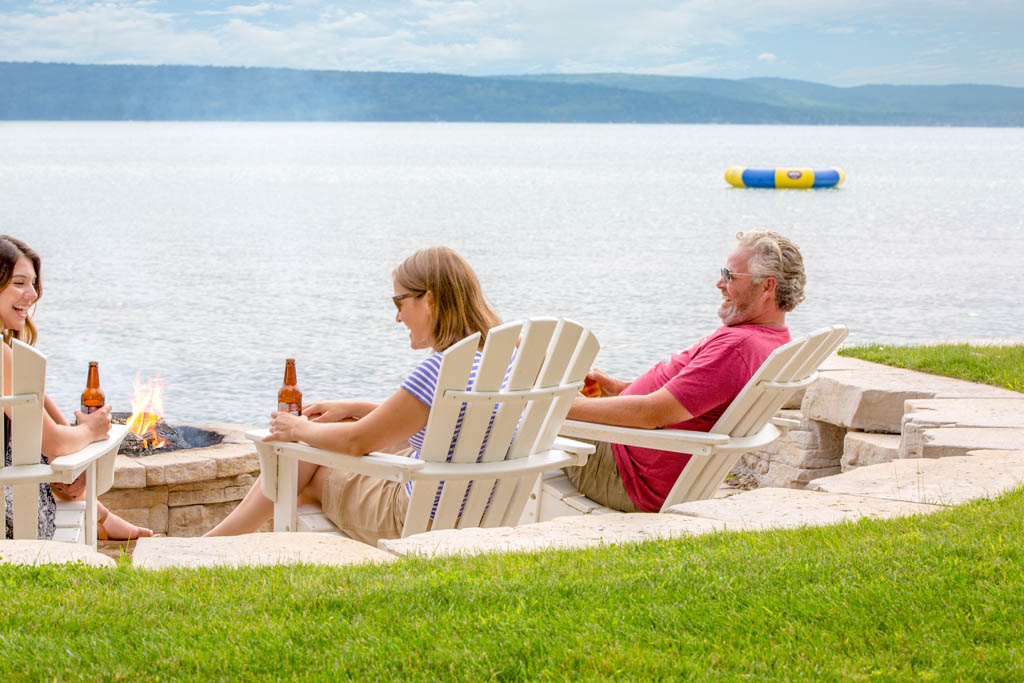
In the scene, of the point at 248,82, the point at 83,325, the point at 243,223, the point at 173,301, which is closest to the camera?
the point at 83,325

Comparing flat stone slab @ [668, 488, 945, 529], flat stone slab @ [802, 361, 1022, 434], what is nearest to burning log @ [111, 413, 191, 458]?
flat stone slab @ [668, 488, 945, 529]

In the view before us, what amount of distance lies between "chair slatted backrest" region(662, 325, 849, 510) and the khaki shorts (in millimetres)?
931

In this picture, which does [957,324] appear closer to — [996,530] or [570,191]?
[996,530]

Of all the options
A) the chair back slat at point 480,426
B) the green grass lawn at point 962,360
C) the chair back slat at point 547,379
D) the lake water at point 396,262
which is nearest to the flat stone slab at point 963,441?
the green grass lawn at point 962,360

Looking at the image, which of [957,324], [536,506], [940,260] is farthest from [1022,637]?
[940,260]

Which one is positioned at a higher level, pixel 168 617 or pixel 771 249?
pixel 771 249

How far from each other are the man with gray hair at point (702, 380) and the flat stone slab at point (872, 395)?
1614 mm

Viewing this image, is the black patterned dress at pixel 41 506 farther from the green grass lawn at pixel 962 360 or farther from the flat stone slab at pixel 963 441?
the green grass lawn at pixel 962 360

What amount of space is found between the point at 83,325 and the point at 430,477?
1292 cm

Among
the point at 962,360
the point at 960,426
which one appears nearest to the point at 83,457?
the point at 960,426

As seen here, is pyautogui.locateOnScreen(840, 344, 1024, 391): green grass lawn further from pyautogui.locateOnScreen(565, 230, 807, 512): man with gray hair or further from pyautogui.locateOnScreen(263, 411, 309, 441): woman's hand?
pyautogui.locateOnScreen(263, 411, 309, 441): woman's hand

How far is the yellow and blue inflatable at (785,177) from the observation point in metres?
57.5

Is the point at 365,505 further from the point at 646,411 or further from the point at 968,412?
the point at 968,412

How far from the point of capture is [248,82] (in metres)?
174
